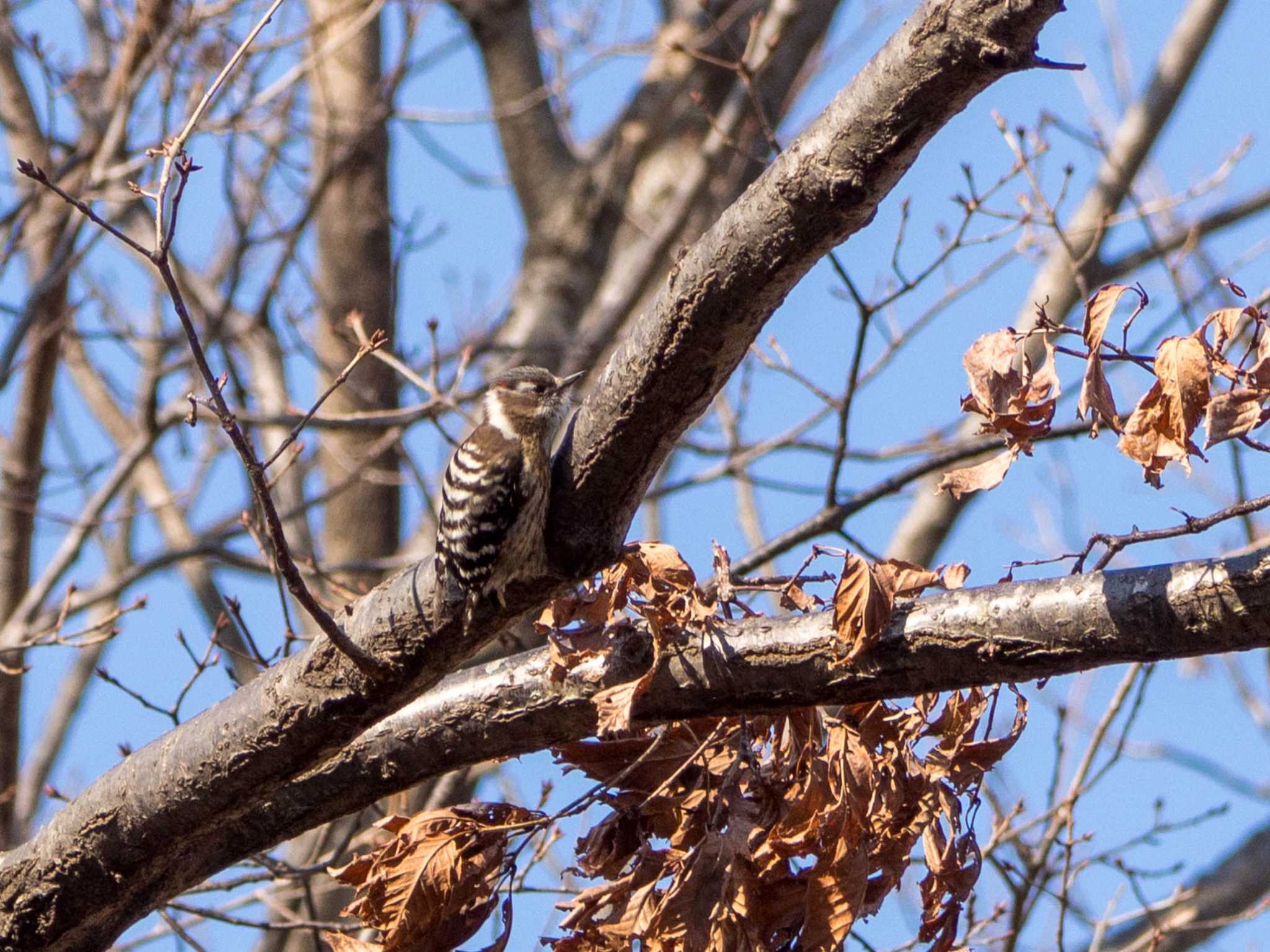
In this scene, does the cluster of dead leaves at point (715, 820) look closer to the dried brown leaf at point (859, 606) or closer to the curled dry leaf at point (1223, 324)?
the dried brown leaf at point (859, 606)

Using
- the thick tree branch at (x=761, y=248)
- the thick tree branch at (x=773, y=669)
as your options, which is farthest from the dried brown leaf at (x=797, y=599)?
the thick tree branch at (x=761, y=248)

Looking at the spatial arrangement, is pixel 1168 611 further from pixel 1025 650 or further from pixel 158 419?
pixel 158 419

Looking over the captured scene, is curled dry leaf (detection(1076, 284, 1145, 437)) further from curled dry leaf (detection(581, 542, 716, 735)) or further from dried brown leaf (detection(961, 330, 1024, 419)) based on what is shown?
curled dry leaf (detection(581, 542, 716, 735))

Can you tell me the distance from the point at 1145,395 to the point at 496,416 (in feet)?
8.49

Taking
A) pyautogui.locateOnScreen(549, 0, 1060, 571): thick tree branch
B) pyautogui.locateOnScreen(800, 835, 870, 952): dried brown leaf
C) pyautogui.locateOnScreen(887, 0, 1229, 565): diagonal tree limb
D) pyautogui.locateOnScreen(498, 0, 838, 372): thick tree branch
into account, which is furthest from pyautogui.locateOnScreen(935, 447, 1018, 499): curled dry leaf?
pyautogui.locateOnScreen(498, 0, 838, 372): thick tree branch

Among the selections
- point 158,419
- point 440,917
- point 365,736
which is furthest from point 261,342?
point 440,917

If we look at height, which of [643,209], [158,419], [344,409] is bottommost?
[158,419]

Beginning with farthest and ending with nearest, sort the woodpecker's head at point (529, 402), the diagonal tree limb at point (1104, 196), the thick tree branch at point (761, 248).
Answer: the diagonal tree limb at point (1104, 196) < the woodpecker's head at point (529, 402) < the thick tree branch at point (761, 248)

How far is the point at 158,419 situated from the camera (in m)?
6.75

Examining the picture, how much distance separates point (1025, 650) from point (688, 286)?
958 mm

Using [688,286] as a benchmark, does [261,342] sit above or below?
above

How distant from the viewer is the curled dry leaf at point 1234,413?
2340mm

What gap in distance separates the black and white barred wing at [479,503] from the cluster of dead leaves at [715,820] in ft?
0.76

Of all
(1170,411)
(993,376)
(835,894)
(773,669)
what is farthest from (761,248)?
(835,894)
